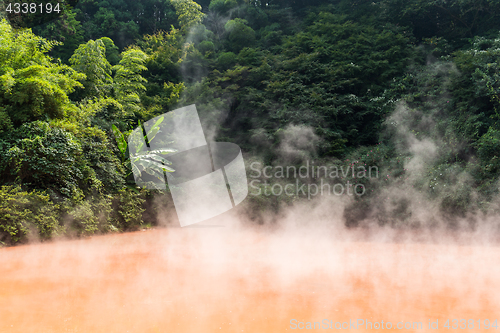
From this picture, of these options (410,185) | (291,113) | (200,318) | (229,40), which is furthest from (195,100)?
(200,318)

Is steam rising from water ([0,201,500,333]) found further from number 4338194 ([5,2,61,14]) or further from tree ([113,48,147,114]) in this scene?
number 4338194 ([5,2,61,14])

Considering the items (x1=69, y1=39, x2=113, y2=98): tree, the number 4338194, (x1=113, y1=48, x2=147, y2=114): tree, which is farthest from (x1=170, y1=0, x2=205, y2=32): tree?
(x1=69, y1=39, x2=113, y2=98): tree

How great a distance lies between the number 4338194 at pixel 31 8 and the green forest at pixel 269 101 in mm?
199

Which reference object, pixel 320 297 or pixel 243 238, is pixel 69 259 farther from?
pixel 320 297

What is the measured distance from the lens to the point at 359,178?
788 centimetres

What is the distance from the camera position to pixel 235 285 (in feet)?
12.0

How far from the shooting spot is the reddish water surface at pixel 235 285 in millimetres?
2883

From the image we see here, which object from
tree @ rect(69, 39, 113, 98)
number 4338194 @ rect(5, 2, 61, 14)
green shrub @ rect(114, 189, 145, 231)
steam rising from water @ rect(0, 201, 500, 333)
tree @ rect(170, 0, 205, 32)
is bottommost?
green shrub @ rect(114, 189, 145, 231)

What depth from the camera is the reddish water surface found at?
288 centimetres

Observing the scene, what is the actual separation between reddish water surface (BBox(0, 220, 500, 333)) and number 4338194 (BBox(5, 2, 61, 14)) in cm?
688

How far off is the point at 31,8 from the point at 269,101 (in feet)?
24.0

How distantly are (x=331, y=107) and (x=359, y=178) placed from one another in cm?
Answer: 251

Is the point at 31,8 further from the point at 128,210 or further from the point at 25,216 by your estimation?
the point at 25,216

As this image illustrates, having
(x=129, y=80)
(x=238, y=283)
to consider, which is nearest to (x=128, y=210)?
(x=238, y=283)
